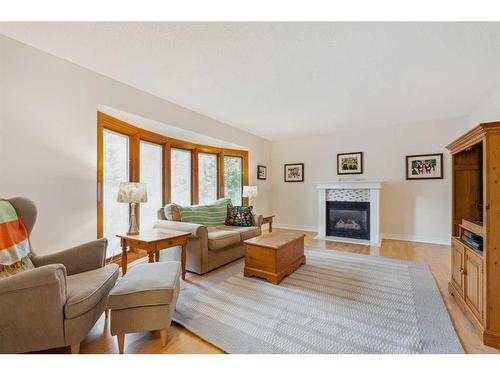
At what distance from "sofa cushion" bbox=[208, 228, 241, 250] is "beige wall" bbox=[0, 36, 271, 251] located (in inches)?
51.9

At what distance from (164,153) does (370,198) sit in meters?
4.03

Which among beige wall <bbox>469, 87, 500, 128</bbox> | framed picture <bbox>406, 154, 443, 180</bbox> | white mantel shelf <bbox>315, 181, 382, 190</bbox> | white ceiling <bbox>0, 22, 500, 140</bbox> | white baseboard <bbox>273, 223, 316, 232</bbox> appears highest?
white ceiling <bbox>0, 22, 500, 140</bbox>

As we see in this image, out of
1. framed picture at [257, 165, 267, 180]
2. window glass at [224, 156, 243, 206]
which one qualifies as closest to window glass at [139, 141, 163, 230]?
window glass at [224, 156, 243, 206]

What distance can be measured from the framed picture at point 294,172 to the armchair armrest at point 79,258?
4.59 metres

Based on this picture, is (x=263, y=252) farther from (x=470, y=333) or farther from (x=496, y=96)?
(x=496, y=96)

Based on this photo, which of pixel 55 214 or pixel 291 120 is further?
pixel 291 120

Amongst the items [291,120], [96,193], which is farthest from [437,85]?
[96,193]

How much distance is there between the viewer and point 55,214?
2.14m

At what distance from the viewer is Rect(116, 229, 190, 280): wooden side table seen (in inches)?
88.4

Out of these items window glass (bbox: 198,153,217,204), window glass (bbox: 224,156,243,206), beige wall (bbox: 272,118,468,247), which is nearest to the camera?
beige wall (bbox: 272,118,468,247)

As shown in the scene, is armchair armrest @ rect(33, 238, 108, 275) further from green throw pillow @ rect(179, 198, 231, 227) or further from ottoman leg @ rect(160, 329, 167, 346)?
green throw pillow @ rect(179, 198, 231, 227)

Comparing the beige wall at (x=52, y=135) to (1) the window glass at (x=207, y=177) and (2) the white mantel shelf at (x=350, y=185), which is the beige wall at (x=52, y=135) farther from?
(2) the white mantel shelf at (x=350, y=185)

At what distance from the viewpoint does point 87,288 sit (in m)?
1.44
